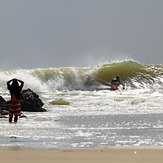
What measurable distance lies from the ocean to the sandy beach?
1.70ft

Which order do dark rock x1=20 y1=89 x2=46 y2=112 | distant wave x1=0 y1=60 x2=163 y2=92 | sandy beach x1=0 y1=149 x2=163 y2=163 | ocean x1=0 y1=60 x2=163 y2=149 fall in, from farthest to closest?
distant wave x1=0 y1=60 x2=163 y2=92 → dark rock x1=20 y1=89 x2=46 y2=112 → ocean x1=0 y1=60 x2=163 y2=149 → sandy beach x1=0 y1=149 x2=163 y2=163

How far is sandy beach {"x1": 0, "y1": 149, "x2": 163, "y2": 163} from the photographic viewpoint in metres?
4.73

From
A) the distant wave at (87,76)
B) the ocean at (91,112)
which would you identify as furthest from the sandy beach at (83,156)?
the distant wave at (87,76)

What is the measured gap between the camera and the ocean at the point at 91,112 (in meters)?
6.68

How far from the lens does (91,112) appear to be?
13680mm

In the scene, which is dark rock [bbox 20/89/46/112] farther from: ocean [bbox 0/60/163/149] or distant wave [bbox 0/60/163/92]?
distant wave [bbox 0/60/163/92]

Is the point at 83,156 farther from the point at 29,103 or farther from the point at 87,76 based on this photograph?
the point at 87,76

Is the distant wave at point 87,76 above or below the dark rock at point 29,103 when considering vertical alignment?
above

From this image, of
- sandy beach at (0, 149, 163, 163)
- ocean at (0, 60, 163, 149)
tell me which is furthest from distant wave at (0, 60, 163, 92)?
sandy beach at (0, 149, 163, 163)

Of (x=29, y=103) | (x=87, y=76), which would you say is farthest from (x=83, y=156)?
(x=87, y=76)

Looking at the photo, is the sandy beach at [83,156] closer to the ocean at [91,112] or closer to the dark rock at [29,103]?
the ocean at [91,112]

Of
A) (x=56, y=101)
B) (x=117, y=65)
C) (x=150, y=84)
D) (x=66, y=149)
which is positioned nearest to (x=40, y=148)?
(x=66, y=149)

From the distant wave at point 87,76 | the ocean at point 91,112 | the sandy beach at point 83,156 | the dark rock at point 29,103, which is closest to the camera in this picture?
the sandy beach at point 83,156

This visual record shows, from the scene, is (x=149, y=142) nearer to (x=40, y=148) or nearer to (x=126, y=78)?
(x=40, y=148)
